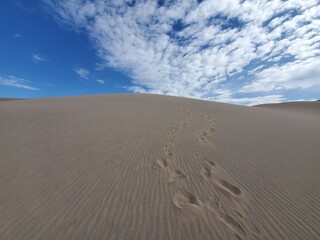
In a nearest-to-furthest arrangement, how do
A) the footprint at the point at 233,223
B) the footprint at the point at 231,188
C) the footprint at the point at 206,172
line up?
the footprint at the point at 233,223, the footprint at the point at 231,188, the footprint at the point at 206,172

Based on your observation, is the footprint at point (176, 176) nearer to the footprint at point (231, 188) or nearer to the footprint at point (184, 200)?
the footprint at point (184, 200)

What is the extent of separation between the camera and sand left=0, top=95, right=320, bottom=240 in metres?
2.46

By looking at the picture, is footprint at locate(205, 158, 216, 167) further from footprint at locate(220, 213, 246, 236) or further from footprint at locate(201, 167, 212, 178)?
footprint at locate(220, 213, 246, 236)

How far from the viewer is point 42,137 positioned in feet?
20.3

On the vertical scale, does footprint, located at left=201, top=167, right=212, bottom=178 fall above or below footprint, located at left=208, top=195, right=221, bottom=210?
above

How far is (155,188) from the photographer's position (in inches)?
134

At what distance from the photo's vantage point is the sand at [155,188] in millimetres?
2461

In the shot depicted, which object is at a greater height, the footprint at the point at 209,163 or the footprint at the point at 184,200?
the footprint at the point at 209,163

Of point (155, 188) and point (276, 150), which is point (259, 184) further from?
point (276, 150)

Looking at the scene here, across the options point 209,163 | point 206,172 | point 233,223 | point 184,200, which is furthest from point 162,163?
point 233,223

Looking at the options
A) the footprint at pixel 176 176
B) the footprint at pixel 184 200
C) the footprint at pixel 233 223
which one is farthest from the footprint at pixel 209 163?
the footprint at pixel 233 223

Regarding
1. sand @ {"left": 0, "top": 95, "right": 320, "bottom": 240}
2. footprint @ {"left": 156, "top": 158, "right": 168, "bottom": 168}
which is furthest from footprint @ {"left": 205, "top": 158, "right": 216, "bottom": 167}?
footprint @ {"left": 156, "top": 158, "right": 168, "bottom": 168}

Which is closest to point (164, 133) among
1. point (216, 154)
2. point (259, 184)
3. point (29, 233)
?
point (216, 154)

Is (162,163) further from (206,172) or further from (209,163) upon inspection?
(209,163)
